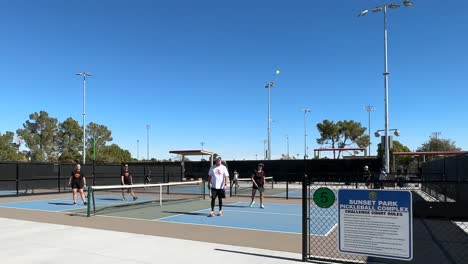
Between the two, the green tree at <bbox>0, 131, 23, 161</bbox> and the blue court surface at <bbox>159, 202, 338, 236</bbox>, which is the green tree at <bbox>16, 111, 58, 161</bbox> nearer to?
the green tree at <bbox>0, 131, 23, 161</bbox>

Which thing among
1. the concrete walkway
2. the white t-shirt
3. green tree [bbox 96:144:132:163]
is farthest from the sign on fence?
green tree [bbox 96:144:132:163]

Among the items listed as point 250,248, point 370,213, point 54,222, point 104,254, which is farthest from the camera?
point 54,222

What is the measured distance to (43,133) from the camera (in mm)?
76250

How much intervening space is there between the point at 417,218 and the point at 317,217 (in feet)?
9.28

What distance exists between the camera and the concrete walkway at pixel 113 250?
24.7 ft

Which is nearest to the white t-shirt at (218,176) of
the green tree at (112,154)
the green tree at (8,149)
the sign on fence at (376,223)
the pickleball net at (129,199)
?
the pickleball net at (129,199)

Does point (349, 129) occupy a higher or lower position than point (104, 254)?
higher

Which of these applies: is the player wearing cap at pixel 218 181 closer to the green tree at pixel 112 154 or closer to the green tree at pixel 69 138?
the green tree at pixel 69 138

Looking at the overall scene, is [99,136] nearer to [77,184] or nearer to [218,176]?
[77,184]

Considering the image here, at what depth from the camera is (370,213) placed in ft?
21.9

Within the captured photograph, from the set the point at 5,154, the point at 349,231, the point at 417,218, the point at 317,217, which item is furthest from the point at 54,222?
the point at 5,154

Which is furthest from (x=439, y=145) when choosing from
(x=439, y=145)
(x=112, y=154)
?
(x=112, y=154)

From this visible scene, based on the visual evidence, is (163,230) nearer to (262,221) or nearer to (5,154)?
(262,221)

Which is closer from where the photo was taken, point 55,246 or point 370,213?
point 370,213
